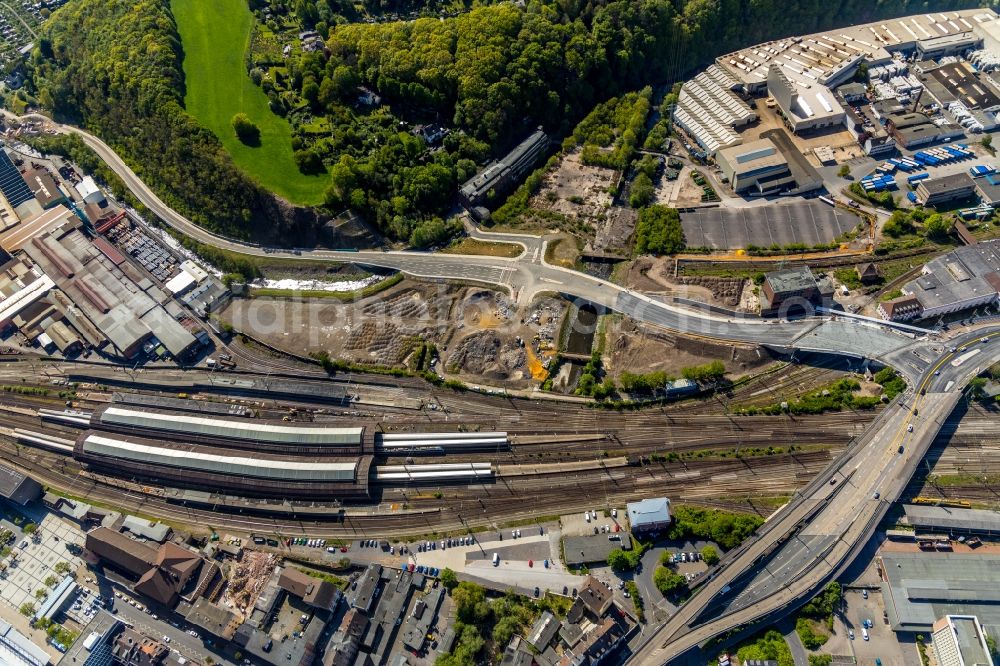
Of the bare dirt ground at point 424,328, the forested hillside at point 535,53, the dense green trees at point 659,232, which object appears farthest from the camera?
the forested hillside at point 535,53

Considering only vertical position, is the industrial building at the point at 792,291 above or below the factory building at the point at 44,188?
above

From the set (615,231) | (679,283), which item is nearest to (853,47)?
(615,231)

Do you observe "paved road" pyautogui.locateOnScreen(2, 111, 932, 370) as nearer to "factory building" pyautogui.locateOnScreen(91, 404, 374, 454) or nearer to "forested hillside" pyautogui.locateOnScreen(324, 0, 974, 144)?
"forested hillside" pyautogui.locateOnScreen(324, 0, 974, 144)

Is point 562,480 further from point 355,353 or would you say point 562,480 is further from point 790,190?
point 790,190

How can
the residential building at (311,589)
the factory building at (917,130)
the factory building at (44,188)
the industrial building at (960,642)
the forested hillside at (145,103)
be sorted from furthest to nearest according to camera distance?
the factory building at (44,188) < the factory building at (917,130) < the forested hillside at (145,103) < the residential building at (311,589) < the industrial building at (960,642)

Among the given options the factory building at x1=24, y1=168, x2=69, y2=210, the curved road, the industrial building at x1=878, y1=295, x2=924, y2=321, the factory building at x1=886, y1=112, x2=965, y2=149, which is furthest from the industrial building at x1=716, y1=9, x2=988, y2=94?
the factory building at x1=24, y1=168, x2=69, y2=210

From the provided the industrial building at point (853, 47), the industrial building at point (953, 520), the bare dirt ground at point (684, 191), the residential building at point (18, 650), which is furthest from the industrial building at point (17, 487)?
the industrial building at point (853, 47)

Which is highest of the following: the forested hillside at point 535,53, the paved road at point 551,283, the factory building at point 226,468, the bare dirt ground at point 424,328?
the forested hillside at point 535,53

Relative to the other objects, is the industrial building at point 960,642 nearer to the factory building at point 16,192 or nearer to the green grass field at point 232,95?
the green grass field at point 232,95
